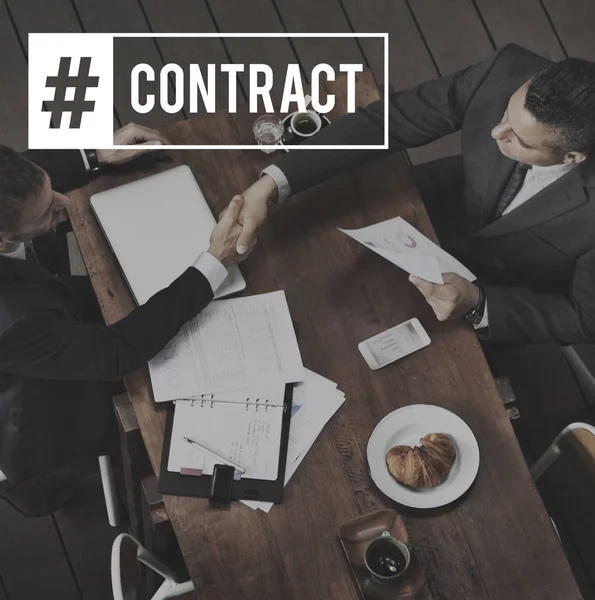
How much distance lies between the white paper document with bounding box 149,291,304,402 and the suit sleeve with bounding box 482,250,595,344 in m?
0.51

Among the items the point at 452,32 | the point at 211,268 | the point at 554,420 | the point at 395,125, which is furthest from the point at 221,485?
the point at 452,32

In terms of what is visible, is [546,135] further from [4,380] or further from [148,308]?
[4,380]

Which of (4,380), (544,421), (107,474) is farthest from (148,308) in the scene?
(544,421)

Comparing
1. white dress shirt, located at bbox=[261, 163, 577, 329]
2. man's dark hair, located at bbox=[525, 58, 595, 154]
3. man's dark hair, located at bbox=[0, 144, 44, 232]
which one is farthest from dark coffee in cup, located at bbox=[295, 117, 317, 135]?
man's dark hair, located at bbox=[0, 144, 44, 232]

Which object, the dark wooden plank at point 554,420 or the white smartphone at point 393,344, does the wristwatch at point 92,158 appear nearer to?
the white smartphone at point 393,344

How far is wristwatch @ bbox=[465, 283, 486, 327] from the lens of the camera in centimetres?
189

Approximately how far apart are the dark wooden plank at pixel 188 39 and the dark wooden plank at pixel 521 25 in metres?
1.05

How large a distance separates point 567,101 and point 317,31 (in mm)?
1590

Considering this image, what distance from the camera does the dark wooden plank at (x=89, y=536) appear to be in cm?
240

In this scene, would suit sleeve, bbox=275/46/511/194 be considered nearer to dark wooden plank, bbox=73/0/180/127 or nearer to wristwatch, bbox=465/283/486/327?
wristwatch, bbox=465/283/486/327

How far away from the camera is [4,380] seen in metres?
1.74

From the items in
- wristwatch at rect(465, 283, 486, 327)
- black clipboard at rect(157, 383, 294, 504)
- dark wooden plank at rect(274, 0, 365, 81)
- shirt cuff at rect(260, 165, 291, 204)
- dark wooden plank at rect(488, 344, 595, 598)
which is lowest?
dark wooden plank at rect(488, 344, 595, 598)

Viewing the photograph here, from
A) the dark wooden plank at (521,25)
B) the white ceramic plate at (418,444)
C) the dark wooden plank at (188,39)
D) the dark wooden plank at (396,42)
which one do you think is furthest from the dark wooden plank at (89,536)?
the dark wooden plank at (521,25)

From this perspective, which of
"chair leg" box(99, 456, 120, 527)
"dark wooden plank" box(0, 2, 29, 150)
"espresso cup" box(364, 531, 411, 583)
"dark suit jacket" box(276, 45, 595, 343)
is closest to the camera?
"espresso cup" box(364, 531, 411, 583)
